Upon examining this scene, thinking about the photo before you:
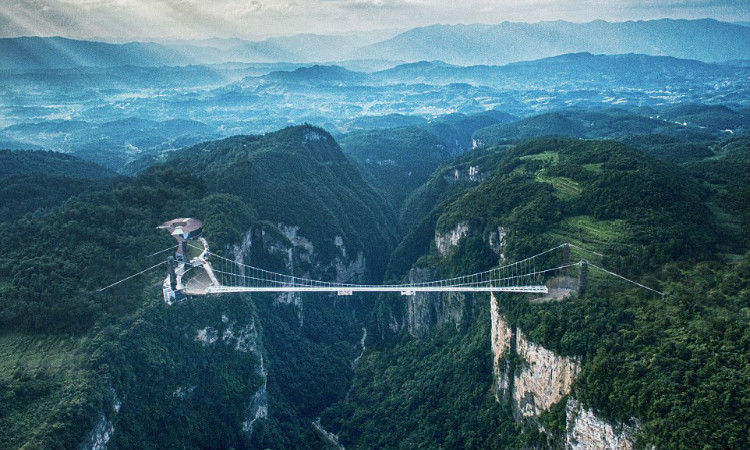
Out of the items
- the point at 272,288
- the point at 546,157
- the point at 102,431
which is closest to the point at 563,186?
the point at 546,157

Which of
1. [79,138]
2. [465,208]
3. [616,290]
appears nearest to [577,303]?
[616,290]

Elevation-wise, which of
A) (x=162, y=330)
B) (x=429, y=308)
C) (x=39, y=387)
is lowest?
(x=429, y=308)

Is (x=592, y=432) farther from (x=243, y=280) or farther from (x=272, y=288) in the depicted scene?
(x=243, y=280)

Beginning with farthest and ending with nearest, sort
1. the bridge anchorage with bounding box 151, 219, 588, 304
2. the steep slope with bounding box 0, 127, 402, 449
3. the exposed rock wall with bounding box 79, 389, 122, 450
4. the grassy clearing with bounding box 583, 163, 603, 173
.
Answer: the grassy clearing with bounding box 583, 163, 603, 173 < the bridge anchorage with bounding box 151, 219, 588, 304 < the steep slope with bounding box 0, 127, 402, 449 < the exposed rock wall with bounding box 79, 389, 122, 450

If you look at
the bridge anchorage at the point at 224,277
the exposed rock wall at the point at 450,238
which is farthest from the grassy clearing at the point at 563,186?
the bridge anchorage at the point at 224,277

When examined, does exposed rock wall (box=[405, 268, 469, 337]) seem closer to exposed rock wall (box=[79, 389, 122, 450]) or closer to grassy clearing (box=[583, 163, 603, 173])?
grassy clearing (box=[583, 163, 603, 173])

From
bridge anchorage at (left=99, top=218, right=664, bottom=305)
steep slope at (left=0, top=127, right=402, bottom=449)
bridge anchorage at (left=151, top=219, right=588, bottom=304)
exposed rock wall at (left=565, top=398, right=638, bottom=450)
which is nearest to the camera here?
exposed rock wall at (left=565, top=398, right=638, bottom=450)

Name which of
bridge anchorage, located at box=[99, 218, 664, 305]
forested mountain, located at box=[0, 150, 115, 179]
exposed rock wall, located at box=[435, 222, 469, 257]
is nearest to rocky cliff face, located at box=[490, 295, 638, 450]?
bridge anchorage, located at box=[99, 218, 664, 305]
